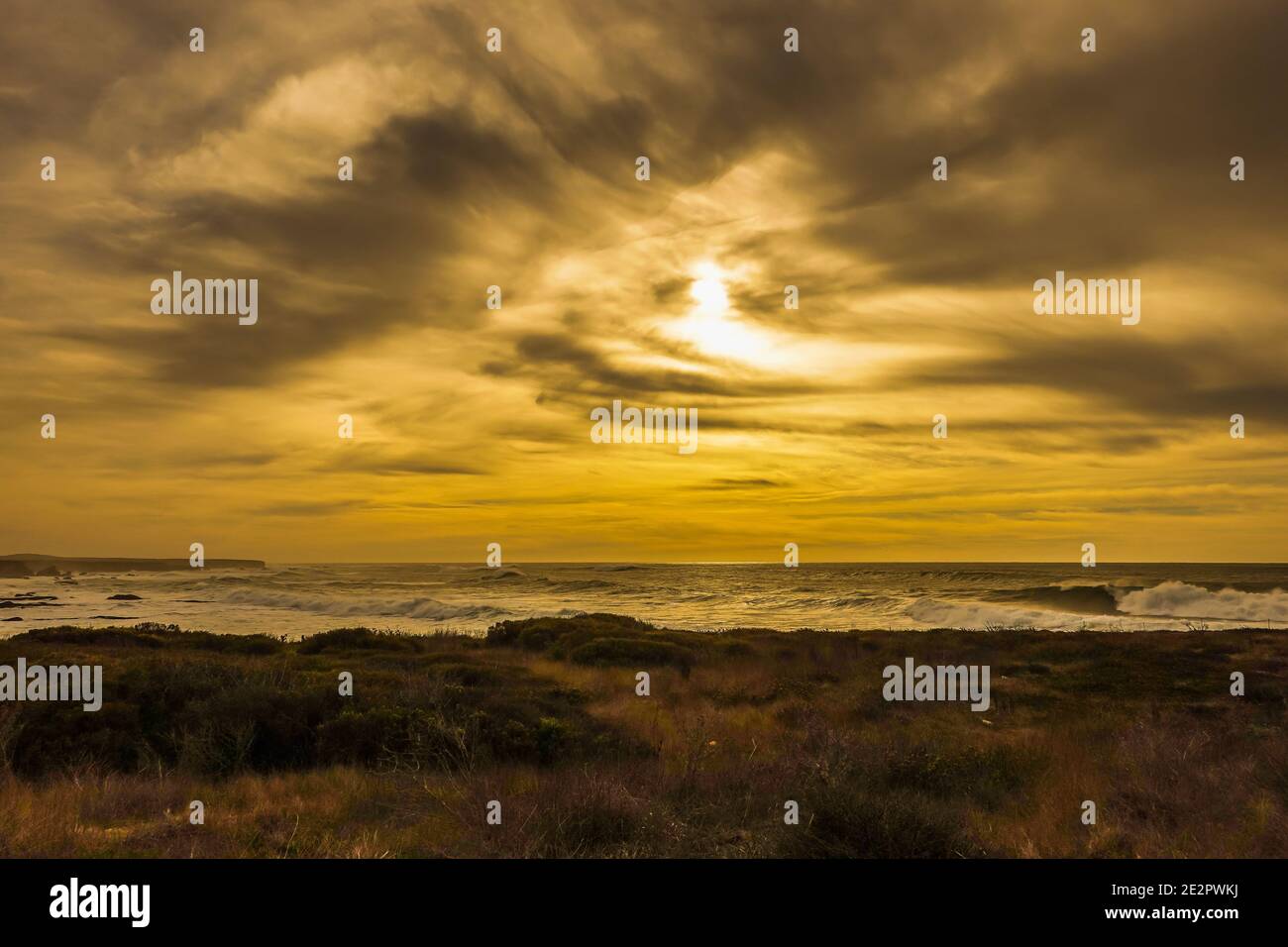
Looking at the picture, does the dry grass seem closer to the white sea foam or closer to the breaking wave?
the breaking wave

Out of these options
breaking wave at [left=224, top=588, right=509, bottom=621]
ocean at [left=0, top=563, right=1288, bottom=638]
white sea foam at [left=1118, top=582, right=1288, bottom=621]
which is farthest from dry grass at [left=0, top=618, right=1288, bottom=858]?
white sea foam at [left=1118, top=582, right=1288, bottom=621]

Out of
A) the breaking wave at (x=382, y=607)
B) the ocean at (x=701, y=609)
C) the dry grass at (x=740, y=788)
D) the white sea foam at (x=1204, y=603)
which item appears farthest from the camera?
the breaking wave at (x=382, y=607)

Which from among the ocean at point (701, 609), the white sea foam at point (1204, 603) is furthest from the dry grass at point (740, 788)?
the white sea foam at point (1204, 603)

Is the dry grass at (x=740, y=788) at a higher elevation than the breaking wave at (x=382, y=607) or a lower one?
higher

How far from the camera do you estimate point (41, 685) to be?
1256 centimetres

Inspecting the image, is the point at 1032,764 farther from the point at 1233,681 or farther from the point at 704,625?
the point at 704,625

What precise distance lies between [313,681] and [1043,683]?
53.7ft

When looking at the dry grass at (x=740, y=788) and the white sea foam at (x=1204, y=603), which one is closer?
the dry grass at (x=740, y=788)

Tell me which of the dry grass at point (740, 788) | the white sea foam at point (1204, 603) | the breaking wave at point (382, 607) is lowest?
the white sea foam at point (1204, 603)

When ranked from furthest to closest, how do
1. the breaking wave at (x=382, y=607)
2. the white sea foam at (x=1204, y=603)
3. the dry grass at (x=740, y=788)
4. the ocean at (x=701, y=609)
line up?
the breaking wave at (x=382, y=607) → the white sea foam at (x=1204, y=603) → the ocean at (x=701, y=609) → the dry grass at (x=740, y=788)

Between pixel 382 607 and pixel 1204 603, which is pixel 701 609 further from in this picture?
pixel 1204 603

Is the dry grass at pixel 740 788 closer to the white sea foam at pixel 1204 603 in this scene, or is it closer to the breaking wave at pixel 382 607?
the breaking wave at pixel 382 607

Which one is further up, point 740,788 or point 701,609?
point 740,788

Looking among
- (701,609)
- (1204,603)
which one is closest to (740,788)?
(701,609)
